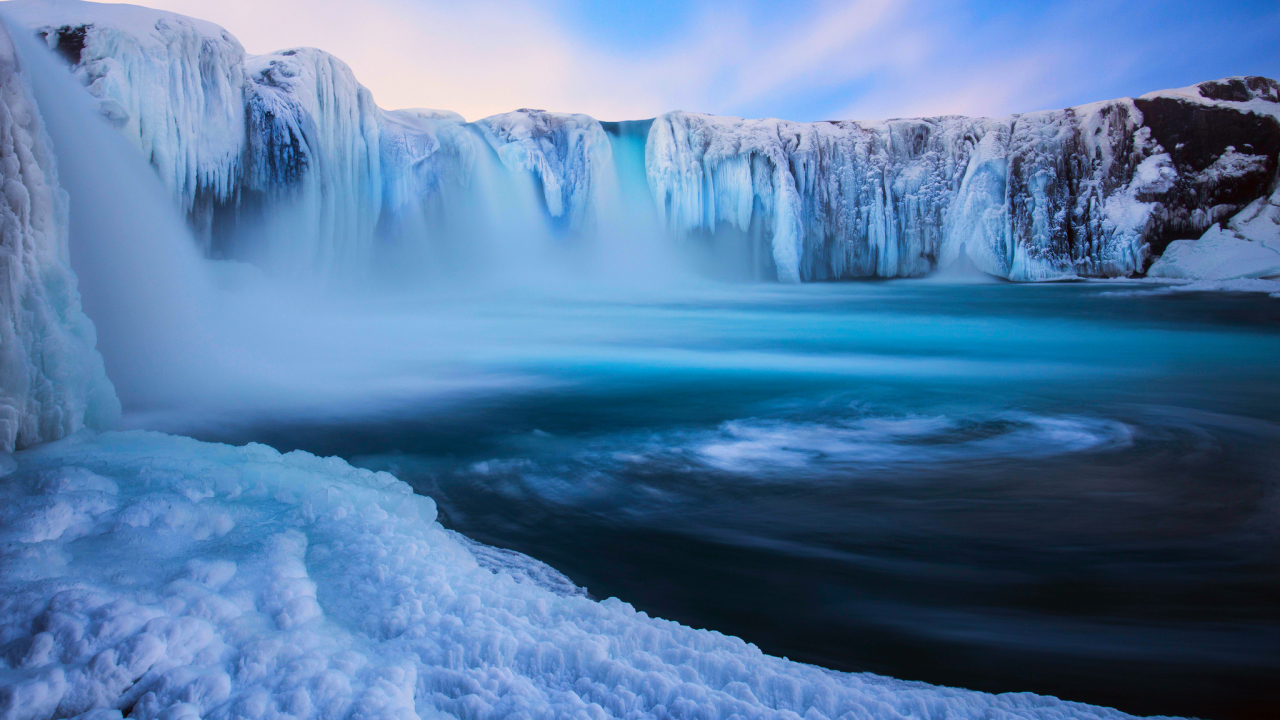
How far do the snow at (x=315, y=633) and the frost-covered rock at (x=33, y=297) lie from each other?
0.56 m

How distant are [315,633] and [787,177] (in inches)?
545

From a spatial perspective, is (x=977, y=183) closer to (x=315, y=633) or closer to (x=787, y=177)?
(x=787, y=177)

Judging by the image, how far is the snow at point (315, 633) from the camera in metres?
1.20

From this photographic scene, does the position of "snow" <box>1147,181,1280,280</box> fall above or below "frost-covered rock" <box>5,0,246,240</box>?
below

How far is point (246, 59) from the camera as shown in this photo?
816 centimetres

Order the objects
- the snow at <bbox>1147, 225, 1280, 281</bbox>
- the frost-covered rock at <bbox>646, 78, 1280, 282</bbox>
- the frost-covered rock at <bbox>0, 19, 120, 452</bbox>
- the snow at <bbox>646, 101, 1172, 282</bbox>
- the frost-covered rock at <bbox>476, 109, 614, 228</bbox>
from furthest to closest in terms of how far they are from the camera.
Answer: the frost-covered rock at <bbox>476, 109, 614, 228</bbox> < the snow at <bbox>646, 101, 1172, 282</bbox> < the frost-covered rock at <bbox>646, 78, 1280, 282</bbox> < the snow at <bbox>1147, 225, 1280, 281</bbox> < the frost-covered rock at <bbox>0, 19, 120, 452</bbox>

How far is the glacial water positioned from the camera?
5.90 ft

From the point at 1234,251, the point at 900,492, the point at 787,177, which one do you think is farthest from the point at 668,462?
the point at 1234,251

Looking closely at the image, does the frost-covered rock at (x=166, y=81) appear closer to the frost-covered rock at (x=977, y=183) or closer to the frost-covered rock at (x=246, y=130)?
the frost-covered rock at (x=246, y=130)

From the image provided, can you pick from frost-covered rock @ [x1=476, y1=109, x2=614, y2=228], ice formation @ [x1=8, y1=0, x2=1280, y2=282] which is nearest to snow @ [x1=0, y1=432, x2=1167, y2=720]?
ice formation @ [x1=8, y1=0, x2=1280, y2=282]

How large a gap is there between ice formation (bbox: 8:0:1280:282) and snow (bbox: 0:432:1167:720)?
21.6ft

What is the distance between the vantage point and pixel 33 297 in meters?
2.50

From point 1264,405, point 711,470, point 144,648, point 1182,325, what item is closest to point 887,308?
point 1182,325

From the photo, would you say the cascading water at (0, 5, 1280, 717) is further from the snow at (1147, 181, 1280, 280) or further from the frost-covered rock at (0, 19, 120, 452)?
the snow at (1147, 181, 1280, 280)
